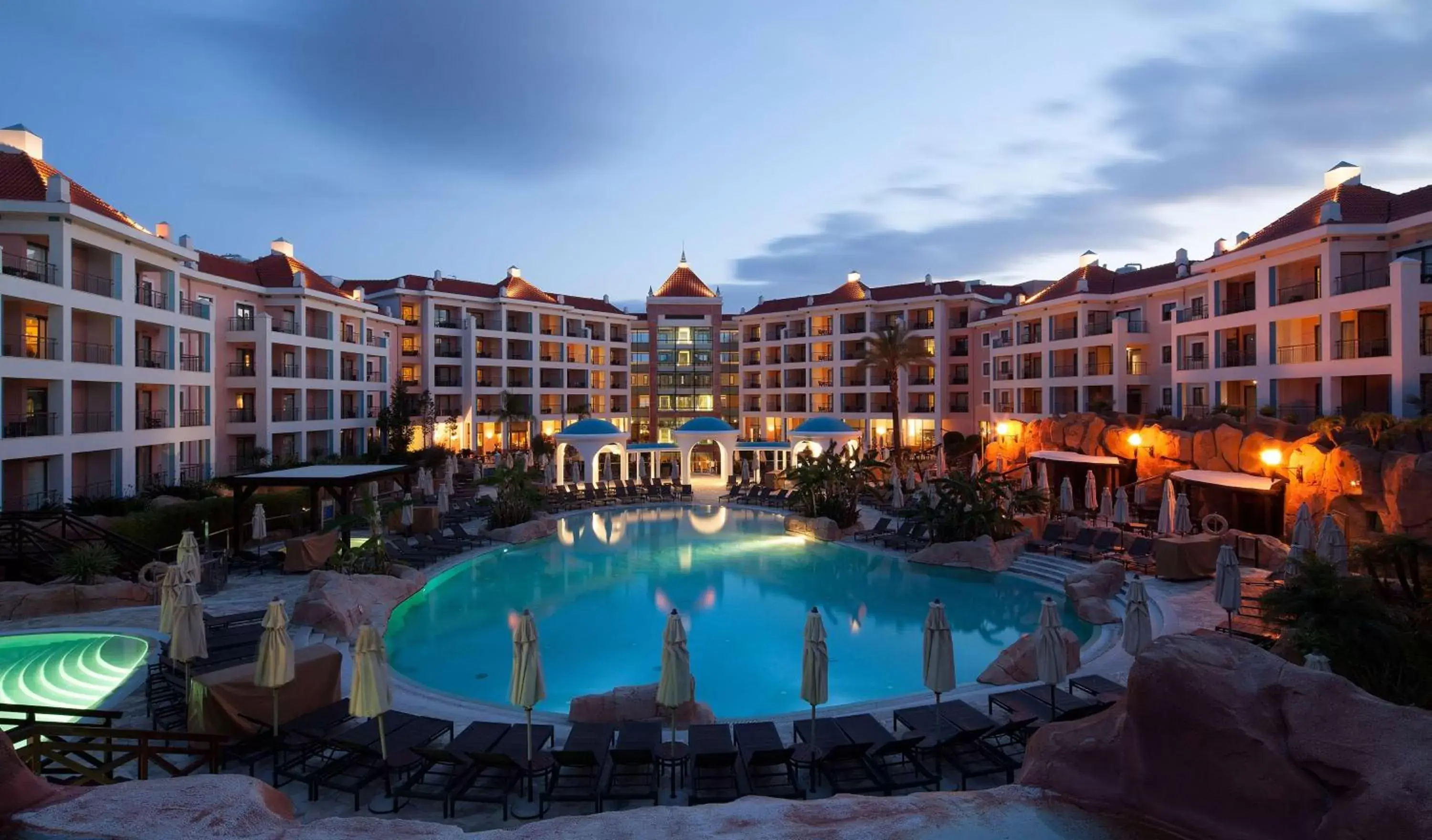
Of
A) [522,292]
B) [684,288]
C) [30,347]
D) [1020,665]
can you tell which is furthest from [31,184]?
[684,288]

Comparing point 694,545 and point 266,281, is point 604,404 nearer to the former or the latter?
point 266,281

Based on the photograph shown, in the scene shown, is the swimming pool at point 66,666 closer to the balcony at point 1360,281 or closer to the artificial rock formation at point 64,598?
the artificial rock formation at point 64,598

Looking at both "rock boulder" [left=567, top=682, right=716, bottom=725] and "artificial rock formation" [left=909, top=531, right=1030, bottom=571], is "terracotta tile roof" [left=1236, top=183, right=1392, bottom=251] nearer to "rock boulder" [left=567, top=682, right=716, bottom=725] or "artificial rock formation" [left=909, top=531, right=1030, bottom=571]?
"artificial rock formation" [left=909, top=531, right=1030, bottom=571]

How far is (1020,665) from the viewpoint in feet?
40.2

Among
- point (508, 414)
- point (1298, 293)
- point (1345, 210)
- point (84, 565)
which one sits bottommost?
point (84, 565)

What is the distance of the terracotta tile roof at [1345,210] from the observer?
24734mm

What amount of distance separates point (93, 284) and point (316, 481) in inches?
477

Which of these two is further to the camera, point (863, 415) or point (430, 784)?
point (863, 415)

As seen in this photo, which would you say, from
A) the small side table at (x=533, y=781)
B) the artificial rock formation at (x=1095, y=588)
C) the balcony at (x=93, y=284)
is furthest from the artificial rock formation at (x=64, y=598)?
the artificial rock formation at (x=1095, y=588)

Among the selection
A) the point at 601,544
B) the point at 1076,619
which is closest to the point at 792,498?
the point at 601,544

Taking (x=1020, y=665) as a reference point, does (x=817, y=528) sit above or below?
above

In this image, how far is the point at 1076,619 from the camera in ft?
52.5

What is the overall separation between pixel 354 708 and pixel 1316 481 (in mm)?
22657

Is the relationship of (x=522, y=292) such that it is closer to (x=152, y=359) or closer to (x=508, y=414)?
(x=508, y=414)
